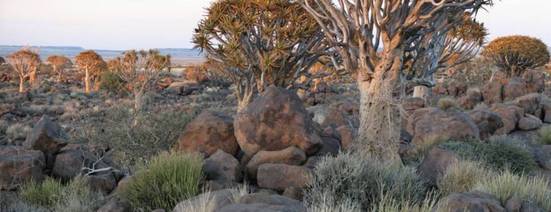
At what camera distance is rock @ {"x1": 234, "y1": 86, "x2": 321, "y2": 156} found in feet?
26.1

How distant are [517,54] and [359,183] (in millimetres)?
30598

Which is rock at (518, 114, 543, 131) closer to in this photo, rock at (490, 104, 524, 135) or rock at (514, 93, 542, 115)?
rock at (490, 104, 524, 135)

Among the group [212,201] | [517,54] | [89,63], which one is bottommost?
[89,63]

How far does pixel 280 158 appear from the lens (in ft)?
24.6

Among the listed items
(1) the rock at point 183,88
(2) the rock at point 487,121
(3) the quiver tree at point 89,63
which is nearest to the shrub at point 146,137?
(2) the rock at point 487,121

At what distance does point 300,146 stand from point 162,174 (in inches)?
79.6

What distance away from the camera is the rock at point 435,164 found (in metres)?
7.61

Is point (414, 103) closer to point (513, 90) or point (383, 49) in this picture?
point (513, 90)

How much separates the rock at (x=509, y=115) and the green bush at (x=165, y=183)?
38.4ft

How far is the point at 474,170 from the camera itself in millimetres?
7145

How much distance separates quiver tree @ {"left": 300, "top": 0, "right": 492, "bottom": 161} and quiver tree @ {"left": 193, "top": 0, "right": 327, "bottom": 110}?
3.86m

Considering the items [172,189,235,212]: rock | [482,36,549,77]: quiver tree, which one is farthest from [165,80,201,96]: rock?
[172,189,235,212]: rock

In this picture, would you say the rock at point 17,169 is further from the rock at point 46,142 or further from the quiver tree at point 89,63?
the quiver tree at point 89,63

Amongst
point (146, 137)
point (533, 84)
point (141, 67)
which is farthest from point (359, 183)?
point (141, 67)
